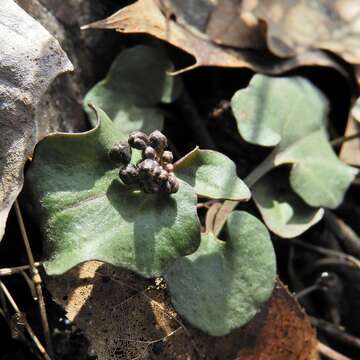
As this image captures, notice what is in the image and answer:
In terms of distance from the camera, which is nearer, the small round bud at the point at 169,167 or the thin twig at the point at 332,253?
the small round bud at the point at 169,167

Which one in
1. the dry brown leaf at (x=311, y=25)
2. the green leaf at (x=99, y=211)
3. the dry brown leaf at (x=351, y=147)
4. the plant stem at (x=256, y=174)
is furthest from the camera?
the dry brown leaf at (x=311, y=25)

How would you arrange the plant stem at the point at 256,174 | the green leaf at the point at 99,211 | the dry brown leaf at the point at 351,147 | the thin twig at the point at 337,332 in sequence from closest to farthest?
the green leaf at the point at 99,211
the plant stem at the point at 256,174
the thin twig at the point at 337,332
the dry brown leaf at the point at 351,147

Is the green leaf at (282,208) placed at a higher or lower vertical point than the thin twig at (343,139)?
lower

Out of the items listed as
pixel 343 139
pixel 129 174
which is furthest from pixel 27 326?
pixel 343 139

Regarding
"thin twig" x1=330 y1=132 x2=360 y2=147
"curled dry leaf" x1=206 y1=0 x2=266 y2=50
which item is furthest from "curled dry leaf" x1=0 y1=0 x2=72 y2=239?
"thin twig" x1=330 y1=132 x2=360 y2=147

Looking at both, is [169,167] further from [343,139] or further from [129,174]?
[343,139]

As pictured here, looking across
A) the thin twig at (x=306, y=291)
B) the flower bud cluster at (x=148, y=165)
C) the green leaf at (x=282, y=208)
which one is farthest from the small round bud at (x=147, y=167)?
the thin twig at (x=306, y=291)

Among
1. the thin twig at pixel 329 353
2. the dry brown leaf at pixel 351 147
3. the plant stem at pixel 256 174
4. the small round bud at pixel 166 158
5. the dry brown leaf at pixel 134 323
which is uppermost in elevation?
the small round bud at pixel 166 158

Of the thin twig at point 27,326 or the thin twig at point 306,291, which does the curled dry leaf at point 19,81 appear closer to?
the thin twig at point 27,326
